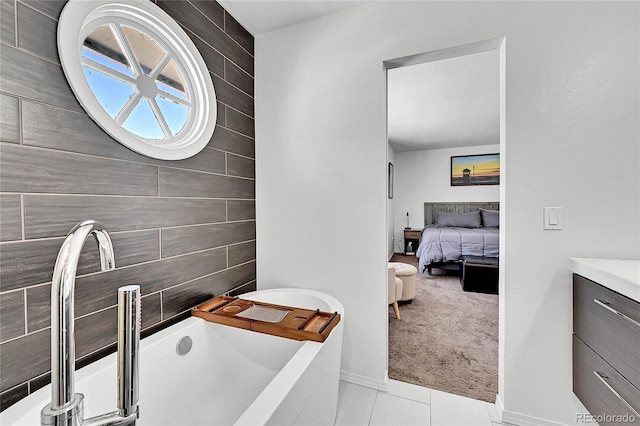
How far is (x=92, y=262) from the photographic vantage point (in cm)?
113

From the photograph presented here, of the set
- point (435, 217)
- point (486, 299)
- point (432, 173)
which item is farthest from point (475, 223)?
point (486, 299)

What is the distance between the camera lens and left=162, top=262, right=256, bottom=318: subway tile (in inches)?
57.3

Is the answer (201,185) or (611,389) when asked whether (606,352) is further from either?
(201,185)

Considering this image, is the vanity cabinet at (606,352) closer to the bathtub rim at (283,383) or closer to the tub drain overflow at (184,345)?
the bathtub rim at (283,383)

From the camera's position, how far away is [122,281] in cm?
122

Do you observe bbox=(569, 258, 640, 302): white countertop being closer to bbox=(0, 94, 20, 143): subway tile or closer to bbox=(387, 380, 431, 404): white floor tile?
bbox=(387, 380, 431, 404): white floor tile

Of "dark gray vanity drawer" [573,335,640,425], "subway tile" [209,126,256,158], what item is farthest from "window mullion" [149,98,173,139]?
"dark gray vanity drawer" [573,335,640,425]

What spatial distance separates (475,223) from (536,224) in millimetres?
4377

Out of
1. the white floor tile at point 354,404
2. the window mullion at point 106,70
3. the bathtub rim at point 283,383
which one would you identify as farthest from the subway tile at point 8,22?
the white floor tile at point 354,404

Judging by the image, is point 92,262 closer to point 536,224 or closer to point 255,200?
point 255,200

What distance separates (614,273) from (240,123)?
214 centimetres

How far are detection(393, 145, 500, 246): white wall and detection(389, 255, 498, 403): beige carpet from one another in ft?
10.3

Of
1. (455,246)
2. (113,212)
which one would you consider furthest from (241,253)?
(455,246)

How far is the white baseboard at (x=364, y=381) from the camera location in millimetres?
1751
